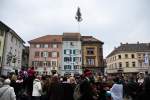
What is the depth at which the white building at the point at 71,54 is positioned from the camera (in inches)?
2645

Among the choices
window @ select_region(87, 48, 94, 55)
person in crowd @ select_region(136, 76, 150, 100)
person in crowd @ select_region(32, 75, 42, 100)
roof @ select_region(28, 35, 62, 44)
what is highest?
roof @ select_region(28, 35, 62, 44)

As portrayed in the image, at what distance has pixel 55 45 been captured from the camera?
69250 mm

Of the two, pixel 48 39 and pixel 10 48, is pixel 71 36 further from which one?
pixel 10 48

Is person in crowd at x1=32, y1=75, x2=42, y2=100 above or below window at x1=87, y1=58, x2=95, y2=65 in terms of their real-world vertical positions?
below

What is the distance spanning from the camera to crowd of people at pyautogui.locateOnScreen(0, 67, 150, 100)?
5304mm

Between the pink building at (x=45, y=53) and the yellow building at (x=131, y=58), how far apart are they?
75.8 ft

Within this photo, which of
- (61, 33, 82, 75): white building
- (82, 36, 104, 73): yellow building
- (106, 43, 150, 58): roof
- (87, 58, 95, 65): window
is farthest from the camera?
(106, 43, 150, 58): roof

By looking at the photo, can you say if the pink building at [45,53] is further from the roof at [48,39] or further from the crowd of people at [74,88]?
the crowd of people at [74,88]

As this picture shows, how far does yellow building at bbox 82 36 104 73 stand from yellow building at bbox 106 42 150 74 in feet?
38.6

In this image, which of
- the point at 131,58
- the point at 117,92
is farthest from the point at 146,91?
the point at 131,58

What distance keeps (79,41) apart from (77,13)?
1302 cm

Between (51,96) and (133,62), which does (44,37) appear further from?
(51,96)

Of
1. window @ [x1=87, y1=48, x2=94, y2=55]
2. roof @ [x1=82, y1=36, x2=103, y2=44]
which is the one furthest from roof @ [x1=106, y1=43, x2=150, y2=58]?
window @ [x1=87, y1=48, x2=94, y2=55]

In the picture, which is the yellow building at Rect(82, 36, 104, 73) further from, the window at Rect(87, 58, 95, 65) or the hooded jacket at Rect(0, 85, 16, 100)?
the hooded jacket at Rect(0, 85, 16, 100)
